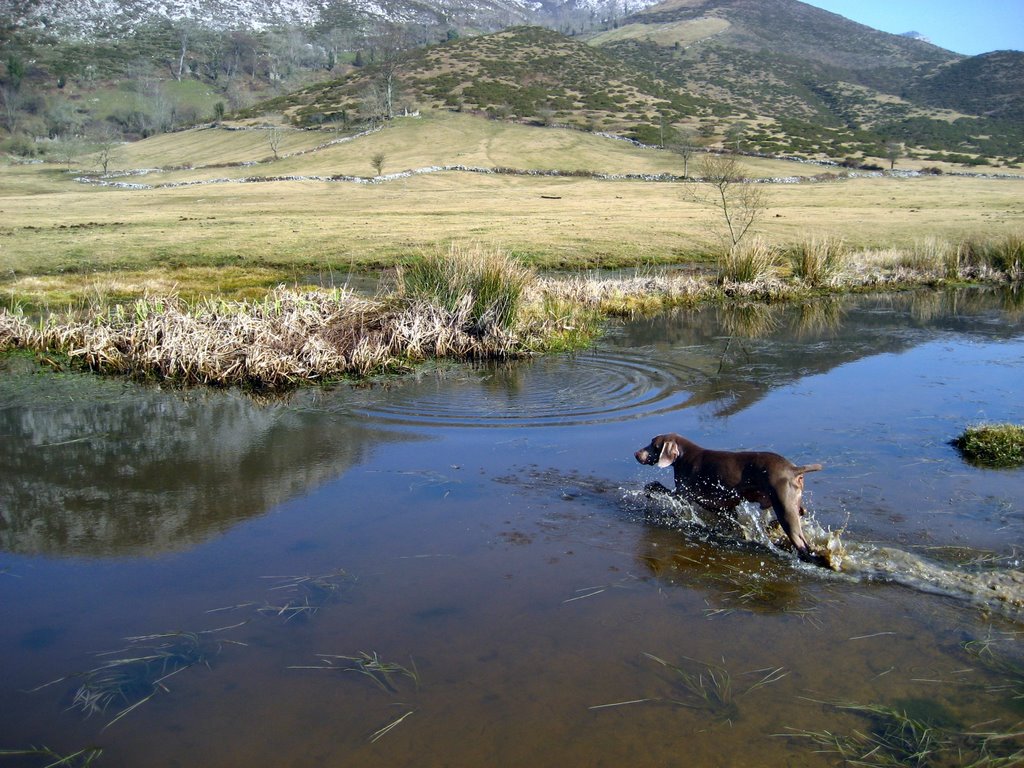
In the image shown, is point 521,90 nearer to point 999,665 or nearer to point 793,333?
point 793,333

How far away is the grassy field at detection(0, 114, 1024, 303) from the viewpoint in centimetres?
2741

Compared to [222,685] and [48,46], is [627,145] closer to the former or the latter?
[222,685]

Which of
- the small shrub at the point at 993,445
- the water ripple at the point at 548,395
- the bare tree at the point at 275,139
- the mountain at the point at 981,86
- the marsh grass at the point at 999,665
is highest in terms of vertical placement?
the mountain at the point at 981,86

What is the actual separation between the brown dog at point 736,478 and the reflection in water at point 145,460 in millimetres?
3974

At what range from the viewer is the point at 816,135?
325ft

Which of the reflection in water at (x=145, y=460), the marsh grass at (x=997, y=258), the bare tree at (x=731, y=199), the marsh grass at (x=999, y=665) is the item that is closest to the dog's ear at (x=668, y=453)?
the marsh grass at (x=999, y=665)

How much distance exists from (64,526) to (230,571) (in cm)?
235

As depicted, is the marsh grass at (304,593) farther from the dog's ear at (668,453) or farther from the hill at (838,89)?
the hill at (838,89)

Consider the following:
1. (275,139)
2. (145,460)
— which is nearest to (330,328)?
(145,460)

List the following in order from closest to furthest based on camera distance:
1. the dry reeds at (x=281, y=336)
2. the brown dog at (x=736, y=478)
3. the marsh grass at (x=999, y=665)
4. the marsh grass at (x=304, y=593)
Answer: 1. the marsh grass at (x=999, y=665)
2. the marsh grass at (x=304, y=593)
3. the brown dog at (x=736, y=478)
4. the dry reeds at (x=281, y=336)

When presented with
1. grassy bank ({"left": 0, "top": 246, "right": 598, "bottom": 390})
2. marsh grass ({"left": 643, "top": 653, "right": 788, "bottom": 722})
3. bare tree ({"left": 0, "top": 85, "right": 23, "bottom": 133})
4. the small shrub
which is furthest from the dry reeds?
bare tree ({"left": 0, "top": 85, "right": 23, "bottom": 133})

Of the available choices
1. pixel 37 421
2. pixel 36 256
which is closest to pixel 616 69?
pixel 36 256

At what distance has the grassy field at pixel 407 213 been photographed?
27406 millimetres

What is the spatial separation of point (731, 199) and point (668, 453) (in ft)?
94.7
